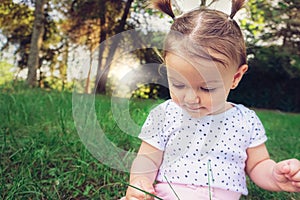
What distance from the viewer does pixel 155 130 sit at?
1.30m

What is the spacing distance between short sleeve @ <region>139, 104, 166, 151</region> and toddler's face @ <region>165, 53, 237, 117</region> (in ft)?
0.45

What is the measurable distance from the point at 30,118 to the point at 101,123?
65 centimetres

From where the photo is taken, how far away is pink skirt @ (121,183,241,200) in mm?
1153

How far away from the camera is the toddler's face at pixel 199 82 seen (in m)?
1.07

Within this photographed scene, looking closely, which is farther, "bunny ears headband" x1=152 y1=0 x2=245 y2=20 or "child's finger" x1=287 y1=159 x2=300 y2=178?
"bunny ears headband" x1=152 y1=0 x2=245 y2=20

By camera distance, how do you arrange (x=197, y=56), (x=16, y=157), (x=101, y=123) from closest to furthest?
(x=197, y=56) → (x=16, y=157) → (x=101, y=123)

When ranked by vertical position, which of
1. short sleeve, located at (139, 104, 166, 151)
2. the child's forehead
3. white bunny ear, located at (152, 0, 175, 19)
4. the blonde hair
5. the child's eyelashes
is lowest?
short sleeve, located at (139, 104, 166, 151)

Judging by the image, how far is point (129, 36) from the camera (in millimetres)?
1213

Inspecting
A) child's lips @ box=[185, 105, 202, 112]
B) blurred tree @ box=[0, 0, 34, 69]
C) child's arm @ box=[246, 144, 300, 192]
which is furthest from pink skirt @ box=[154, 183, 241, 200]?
blurred tree @ box=[0, 0, 34, 69]

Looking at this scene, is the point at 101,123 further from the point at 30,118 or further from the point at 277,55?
the point at 277,55

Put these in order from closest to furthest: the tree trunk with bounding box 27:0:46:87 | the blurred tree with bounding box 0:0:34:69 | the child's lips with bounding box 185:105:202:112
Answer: the child's lips with bounding box 185:105:202:112, the tree trunk with bounding box 27:0:46:87, the blurred tree with bounding box 0:0:34:69

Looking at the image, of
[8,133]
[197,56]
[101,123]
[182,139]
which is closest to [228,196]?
[182,139]

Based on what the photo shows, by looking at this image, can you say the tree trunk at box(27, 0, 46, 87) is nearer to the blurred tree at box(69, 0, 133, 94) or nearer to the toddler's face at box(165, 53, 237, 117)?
the blurred tree at box(69, 0, 133, 94)

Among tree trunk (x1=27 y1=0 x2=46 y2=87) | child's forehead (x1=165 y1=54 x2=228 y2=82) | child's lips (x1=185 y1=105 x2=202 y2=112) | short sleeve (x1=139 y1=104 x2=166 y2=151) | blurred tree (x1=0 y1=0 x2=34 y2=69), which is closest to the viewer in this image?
child's forehead (x1=165 y1=54 x2=228 y2=82)
